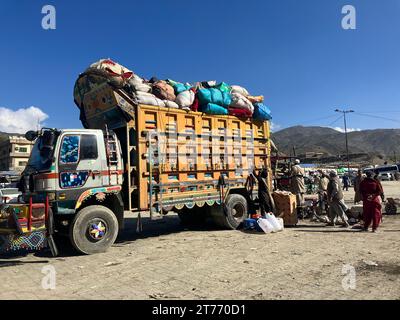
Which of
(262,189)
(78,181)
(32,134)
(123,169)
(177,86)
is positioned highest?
(177,86)

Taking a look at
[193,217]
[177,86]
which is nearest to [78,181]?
[177,86]

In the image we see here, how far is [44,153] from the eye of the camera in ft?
21.1

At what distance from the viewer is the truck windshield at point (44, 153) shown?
20.8ft

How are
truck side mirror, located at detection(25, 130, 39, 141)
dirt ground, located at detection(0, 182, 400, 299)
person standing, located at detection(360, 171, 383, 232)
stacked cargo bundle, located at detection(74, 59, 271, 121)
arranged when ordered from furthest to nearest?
person standing, located at detection(360, 171, 383, 232) → stacked cargo bundle, located at detection(74, 59, 271, 121) → truck side mirror, located at detection(25, 130, 39, 141) → dirt ground, located at detection(0, 182, 400, 299)

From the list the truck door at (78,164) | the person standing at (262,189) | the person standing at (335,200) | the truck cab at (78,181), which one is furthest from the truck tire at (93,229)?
the person standing at (335,200)

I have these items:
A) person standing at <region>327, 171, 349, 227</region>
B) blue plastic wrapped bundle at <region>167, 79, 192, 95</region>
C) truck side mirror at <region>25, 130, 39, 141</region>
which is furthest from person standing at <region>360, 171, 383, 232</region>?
truck side mirror at <region>25, 130, 39, 141</region>

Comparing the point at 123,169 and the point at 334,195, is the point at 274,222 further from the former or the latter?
the point at 123,169

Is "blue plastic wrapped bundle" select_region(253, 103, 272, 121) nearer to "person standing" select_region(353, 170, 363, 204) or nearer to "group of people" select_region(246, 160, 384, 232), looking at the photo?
"group of people" select_region(246, 160, 384, 232)

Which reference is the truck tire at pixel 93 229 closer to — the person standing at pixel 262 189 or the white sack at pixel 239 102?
the person standing at pixel 262 189

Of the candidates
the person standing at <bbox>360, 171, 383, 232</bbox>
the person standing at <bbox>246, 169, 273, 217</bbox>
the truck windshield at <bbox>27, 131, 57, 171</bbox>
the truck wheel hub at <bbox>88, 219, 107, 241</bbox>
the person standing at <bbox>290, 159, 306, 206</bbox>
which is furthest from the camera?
the person standing at <bbox>290, 159, 306, 206</bbox>

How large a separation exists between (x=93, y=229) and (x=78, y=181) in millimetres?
977

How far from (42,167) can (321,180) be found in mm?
8371

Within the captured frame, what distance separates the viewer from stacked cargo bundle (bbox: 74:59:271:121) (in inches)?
292

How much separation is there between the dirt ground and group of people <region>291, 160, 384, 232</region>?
636mm
